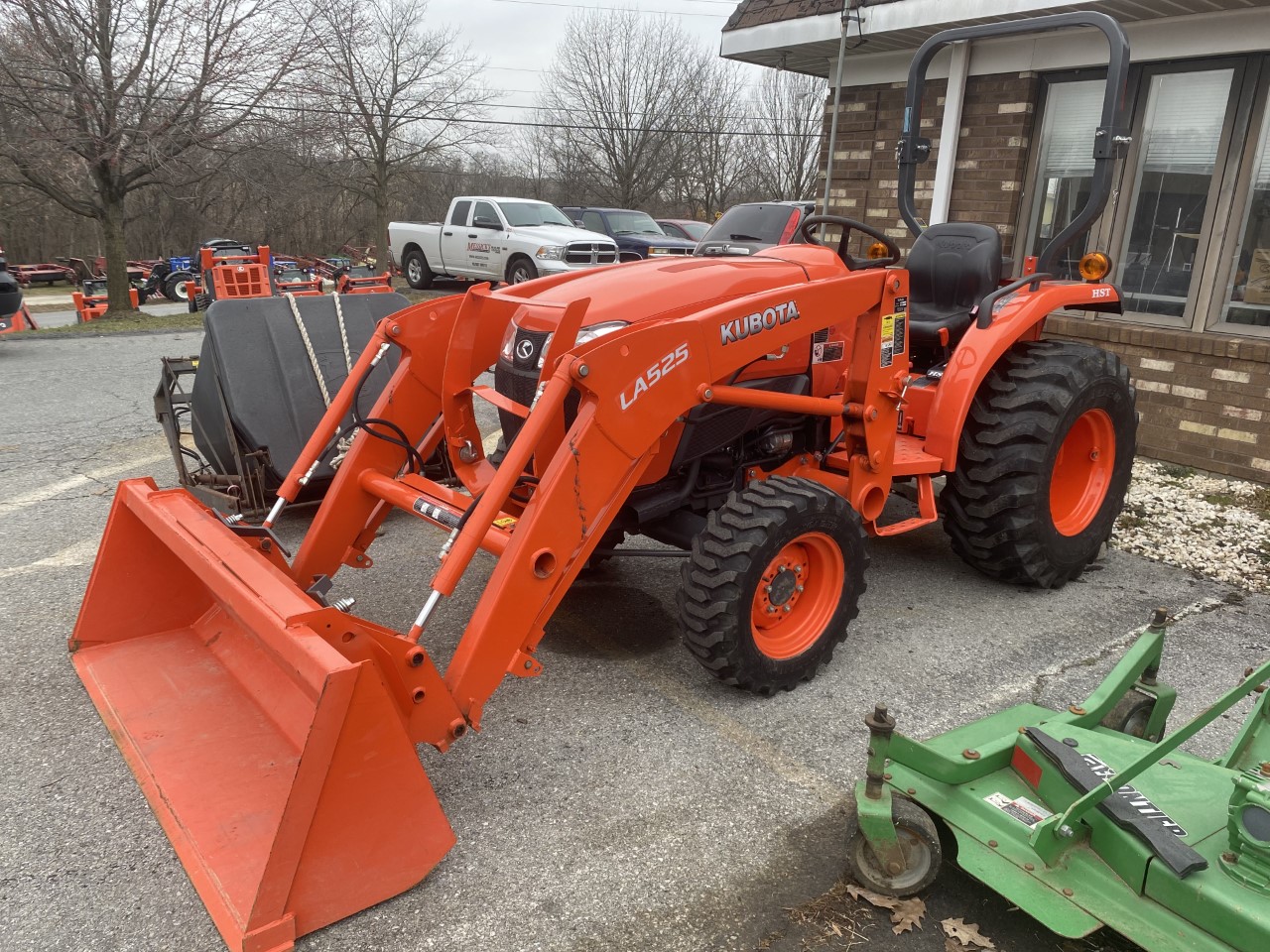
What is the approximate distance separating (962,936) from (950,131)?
6668 millimetres

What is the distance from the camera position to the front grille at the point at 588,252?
51.3 ft

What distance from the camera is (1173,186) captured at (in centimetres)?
654

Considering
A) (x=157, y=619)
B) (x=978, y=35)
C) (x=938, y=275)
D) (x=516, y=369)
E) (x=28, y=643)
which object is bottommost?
(x=28, y=643)

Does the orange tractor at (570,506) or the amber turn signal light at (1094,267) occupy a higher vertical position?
the amber turn signal light at (1094,267)

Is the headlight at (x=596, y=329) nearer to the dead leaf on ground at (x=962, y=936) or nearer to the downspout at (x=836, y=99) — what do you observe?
the dead leaf on ground at (x=962, y=936)

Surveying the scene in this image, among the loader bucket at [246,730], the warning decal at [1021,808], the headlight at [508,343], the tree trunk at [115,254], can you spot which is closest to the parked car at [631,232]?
the tree trunk at [115,254]

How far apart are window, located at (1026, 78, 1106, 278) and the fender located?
3.01m

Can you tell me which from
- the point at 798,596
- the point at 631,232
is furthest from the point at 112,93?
the point at 798,596

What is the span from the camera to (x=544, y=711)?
3355 millimetres

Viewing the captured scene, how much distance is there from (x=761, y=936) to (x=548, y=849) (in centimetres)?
65

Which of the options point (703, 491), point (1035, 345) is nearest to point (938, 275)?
point (1035, 345)

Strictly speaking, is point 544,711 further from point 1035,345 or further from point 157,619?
point 1035,345

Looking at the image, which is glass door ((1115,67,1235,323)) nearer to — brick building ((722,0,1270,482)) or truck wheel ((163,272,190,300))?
brick building ((722,0,1270,482))

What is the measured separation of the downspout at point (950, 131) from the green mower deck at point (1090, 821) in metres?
5.54
